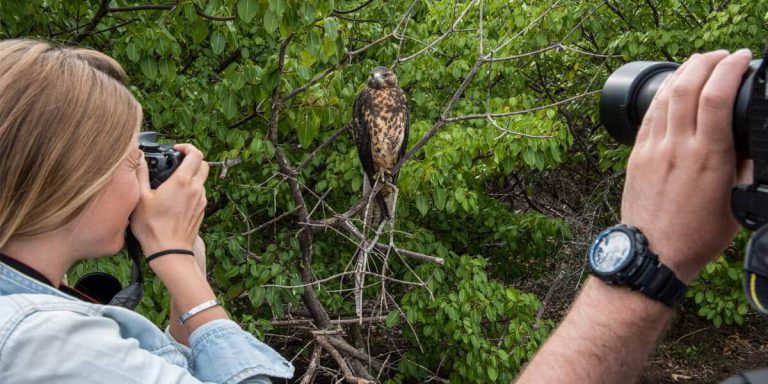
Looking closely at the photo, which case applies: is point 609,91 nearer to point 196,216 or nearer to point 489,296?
point 196,216

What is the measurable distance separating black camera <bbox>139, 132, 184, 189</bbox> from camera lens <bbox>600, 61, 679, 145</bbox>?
0.71 m

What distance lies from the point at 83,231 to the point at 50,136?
6.3 inches

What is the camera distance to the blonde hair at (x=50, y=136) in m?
0.94

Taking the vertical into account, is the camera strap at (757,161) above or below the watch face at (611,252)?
above

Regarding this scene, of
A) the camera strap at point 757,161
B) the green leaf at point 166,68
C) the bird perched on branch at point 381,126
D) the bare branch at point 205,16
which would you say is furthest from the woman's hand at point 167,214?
the bird perched on branch at point 381,126

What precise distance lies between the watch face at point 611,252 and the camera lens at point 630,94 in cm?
22

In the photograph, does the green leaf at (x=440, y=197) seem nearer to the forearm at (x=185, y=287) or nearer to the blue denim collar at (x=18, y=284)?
the forearm at (x=185, y=287)

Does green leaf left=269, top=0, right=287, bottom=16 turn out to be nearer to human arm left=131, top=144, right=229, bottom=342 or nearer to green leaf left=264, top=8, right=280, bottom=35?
green leaf left=264, top=8, right=280, bottom=35

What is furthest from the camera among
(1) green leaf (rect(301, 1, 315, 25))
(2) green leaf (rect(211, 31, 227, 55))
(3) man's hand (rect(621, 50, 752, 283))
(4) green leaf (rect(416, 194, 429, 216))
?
(4) green leaf (rect(416, 194, 429, 216))

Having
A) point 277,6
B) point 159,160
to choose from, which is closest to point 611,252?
point 159,160

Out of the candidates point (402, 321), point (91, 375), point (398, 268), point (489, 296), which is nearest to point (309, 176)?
point (398, 268)

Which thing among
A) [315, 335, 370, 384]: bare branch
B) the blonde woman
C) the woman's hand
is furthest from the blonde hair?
[315, 335, 370, 384]: bare branch

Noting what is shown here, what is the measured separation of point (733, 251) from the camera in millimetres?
4875

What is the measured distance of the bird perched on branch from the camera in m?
4.23
